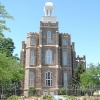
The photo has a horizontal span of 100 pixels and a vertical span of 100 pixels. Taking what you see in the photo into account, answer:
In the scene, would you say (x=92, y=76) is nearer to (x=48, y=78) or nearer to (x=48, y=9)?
(x=48, y=78)

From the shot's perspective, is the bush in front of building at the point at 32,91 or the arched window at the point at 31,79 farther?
the arched window at the point at 31,79

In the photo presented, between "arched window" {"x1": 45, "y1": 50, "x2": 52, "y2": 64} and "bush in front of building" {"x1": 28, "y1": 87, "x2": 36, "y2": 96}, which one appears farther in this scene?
"arched window" {"x1": 45, "y1": 50, "x2": 52, "y2": 64}

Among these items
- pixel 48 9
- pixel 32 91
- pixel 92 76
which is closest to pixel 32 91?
pixel 32 91

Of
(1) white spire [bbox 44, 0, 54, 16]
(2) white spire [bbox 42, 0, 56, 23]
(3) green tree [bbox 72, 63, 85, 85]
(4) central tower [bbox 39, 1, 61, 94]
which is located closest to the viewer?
(4) central tower [bbox 39, 1, 61, 94]

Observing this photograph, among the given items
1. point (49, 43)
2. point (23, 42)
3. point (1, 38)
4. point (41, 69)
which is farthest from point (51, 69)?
point (1, 38)

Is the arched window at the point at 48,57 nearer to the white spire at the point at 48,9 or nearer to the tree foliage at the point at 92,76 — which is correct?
the tree foliage at the point at 92,76

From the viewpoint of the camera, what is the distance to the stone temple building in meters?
45.1

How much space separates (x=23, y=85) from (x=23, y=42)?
928 centimetres

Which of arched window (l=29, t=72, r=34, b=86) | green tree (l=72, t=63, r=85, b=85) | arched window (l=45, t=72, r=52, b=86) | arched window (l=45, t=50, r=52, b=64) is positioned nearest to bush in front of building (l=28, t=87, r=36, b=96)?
arched window (l=29, t=72, r=34, b=86)

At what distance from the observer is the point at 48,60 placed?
151 ft

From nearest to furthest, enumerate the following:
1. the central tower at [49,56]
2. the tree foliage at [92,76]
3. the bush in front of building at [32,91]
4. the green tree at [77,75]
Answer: the tree foliage at [92,76], the bush in front of building at [32,91], the central tower at [49,56], the green tree at [77,75]

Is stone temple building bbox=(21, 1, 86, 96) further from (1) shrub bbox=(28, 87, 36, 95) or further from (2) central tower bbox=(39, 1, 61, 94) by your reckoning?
(1) shrub bbox=(28, 87, 36, 95)

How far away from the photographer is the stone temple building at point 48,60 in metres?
45.1

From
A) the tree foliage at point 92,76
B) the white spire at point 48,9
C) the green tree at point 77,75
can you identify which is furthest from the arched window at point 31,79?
the white spire at point 48,9
